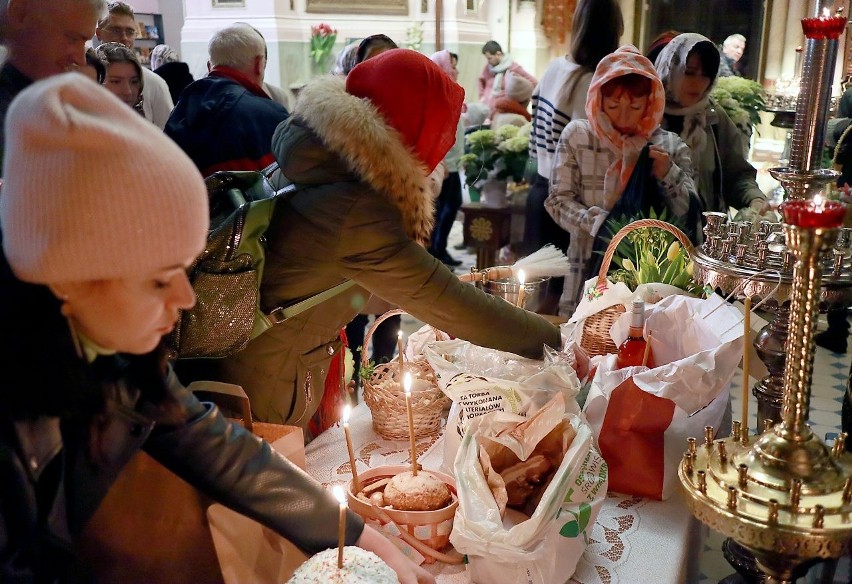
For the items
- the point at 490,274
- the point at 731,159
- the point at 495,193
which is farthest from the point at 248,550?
the point at 495,193

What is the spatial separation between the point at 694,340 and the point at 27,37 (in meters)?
A: 2.03

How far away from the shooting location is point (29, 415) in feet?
3.00

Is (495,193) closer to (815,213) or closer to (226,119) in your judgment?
(226,119)

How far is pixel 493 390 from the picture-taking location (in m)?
1.57

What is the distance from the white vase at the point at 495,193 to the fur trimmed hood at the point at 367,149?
3748 mm

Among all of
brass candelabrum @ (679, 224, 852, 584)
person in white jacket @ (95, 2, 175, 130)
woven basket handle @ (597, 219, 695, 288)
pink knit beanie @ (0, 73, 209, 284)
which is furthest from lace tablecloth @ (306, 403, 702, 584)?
person in white jacket @ (95, 2, 175, 130)

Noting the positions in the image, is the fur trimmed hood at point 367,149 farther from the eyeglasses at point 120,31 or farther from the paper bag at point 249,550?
A: the eyeglasses at point 120,31

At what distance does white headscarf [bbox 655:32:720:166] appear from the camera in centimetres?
338

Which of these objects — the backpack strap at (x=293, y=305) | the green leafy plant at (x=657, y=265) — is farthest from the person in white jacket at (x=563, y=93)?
the backpack strap at (x=293, y=305)

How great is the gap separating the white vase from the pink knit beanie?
4.66 meters

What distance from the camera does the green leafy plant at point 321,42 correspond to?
8.04 meters

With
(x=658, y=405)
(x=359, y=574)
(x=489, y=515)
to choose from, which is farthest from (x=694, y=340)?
(x=359, y=574)

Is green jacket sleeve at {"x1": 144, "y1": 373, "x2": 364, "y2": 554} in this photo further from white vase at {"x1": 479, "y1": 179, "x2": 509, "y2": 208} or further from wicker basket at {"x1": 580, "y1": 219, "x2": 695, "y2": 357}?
white vase at {"x1": 479, "y1": 179, "x2": 509, "y2": 208}

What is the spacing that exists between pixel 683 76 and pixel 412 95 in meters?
2.15
